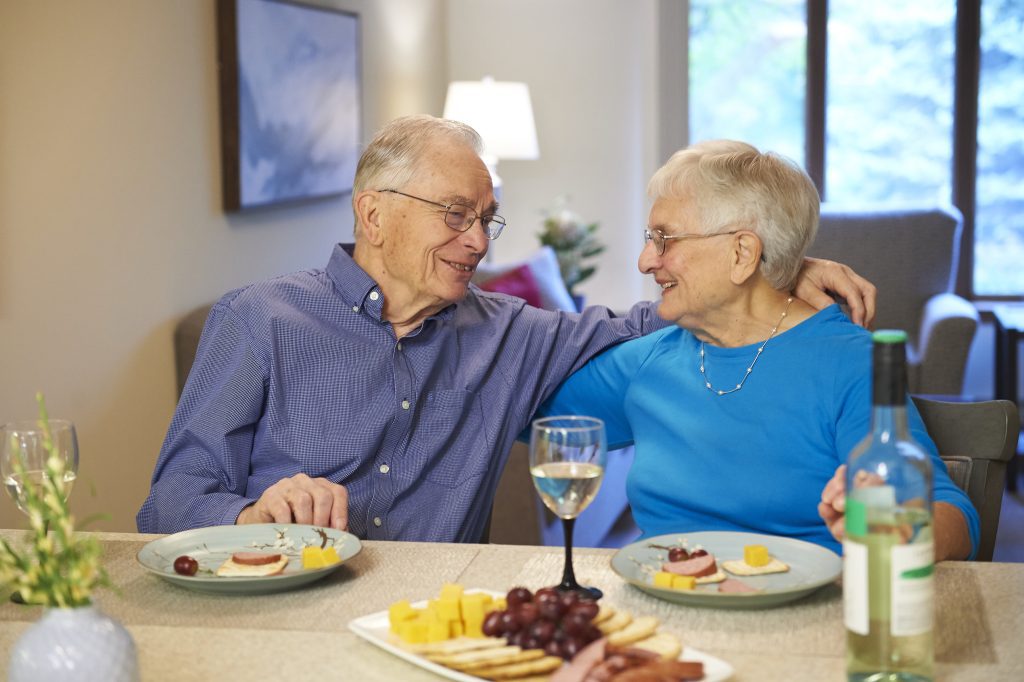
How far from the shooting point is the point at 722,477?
1.75 m

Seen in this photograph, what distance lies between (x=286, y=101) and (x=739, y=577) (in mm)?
2955

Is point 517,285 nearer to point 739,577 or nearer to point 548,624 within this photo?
point 739,577

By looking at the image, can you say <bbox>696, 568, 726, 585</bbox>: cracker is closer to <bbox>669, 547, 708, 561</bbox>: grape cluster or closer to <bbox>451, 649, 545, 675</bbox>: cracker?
<bbox>669, 547, 708, 561</bbox>: grape cluster

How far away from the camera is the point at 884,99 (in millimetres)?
6336

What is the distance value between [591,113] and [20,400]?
3936 millimetres

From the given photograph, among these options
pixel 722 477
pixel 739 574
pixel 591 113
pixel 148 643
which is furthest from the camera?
pixel 591 113

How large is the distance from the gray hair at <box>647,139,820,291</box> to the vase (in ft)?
3.70

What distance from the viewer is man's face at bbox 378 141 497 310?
6.51 ft

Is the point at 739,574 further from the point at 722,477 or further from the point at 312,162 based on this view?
the point at 312,162

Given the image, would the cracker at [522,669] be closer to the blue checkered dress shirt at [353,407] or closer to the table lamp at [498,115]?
the blue checkered dress shirt at [353,407]

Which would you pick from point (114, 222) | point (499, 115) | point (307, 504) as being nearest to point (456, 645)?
point (307, 504)

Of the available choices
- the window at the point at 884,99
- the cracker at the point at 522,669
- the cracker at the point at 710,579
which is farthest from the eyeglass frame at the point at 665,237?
the window at the point at 884,99

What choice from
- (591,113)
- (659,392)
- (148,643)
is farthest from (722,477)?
(591,113)

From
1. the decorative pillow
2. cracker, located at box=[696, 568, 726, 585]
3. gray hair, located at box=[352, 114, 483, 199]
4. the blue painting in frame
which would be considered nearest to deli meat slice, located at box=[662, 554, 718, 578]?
cracker, located at box=[696, 568, 726, 585]
